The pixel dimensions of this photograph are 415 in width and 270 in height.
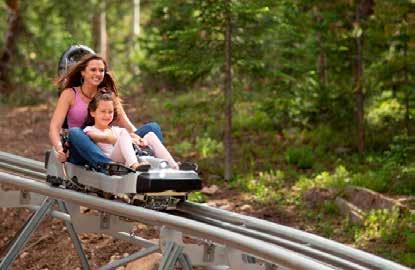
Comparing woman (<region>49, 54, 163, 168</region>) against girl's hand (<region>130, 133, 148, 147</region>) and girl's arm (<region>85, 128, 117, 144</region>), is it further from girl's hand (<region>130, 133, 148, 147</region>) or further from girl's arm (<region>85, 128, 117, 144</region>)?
girl's arm (<region>85, 128, 117, 144</region>)

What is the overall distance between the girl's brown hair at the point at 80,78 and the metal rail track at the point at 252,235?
1238 millimetres

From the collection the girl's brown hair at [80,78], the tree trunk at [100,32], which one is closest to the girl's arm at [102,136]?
the girl's brown hair at [80,78]

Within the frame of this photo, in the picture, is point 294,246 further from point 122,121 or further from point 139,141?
point 122,121

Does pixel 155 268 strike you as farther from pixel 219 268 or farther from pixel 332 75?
pixel 332 75

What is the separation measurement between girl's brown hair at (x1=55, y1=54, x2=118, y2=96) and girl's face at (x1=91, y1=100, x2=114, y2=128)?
1.52 feet

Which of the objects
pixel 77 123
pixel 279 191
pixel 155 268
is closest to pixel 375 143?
pixel 279 191

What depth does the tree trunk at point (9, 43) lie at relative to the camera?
2366 cm

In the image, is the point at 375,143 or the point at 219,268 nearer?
the point at 219,268

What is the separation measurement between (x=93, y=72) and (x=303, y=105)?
29.5 ft

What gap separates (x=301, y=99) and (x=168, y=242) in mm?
10118

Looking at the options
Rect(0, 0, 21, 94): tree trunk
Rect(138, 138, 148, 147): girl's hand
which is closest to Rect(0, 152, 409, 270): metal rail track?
Rect(138, 138, 148, 147): girl's hand

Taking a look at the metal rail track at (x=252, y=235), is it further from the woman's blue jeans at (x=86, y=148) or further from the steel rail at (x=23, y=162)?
the steel rail at (x=23, y=162)

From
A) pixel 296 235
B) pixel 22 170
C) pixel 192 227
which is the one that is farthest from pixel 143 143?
pixel 22 170

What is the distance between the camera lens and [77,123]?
9.02m
